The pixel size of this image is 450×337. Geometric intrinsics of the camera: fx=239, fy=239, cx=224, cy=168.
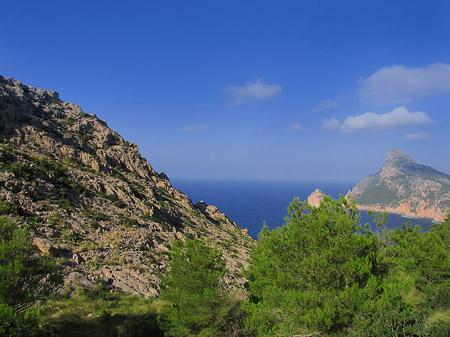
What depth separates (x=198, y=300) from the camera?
14086 millimetres

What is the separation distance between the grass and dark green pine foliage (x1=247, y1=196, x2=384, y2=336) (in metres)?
8.43

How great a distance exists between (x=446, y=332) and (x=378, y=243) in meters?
4.20

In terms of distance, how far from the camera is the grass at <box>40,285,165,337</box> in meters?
14.3

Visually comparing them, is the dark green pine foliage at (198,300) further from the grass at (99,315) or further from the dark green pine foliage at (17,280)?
the dark green pine foliage at (17,280)

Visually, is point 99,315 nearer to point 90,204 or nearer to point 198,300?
point 198,300

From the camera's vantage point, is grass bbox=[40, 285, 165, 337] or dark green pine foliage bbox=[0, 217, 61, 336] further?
grass bbox=[40, 285, 165, 337]

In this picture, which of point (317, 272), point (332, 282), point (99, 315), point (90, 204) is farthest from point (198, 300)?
point (90, 204)

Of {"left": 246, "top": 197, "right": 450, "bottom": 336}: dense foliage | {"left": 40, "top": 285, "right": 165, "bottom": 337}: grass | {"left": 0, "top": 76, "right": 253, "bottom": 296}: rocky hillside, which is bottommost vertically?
{"left": 40, "top": 285, "right": 165, "bottom": 337}: grass

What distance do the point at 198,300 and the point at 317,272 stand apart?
7064 millimetres

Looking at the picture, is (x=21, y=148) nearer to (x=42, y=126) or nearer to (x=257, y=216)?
(x=42, y=126)

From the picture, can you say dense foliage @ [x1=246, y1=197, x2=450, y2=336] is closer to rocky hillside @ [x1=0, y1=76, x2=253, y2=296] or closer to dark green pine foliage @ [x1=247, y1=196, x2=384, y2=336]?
dark green pine foliage @ [x1=247, y1=196, x2=384, y2=336]

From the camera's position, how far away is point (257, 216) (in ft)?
553

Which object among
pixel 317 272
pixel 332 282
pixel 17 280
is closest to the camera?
pixel 17 280

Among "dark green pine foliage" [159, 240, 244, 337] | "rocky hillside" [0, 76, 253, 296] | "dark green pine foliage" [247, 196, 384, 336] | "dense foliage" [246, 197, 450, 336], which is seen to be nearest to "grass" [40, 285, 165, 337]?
"rocky hillside" [0, 76, 253, 296]
